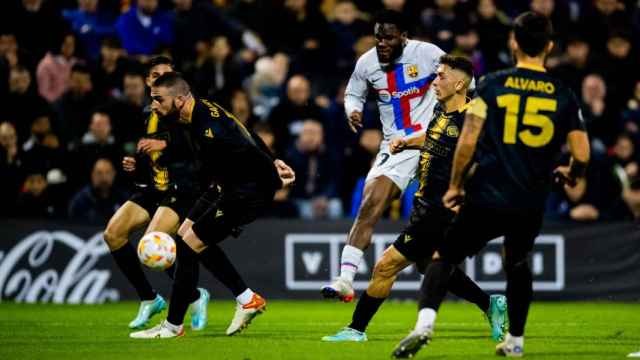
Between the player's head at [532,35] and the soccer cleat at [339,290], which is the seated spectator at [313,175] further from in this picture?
the player's head at [532,35]

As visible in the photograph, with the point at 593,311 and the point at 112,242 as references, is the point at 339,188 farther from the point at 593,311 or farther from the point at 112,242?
the point at 112,242

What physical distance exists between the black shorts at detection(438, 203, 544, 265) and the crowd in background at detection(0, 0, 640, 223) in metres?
7.58

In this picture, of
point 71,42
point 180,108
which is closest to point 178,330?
point 180,108

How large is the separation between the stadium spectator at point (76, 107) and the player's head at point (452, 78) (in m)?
8.60

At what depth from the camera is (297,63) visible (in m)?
18.5

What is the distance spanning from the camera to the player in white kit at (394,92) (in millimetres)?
10992

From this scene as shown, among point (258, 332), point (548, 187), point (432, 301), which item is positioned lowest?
point (258, 332)

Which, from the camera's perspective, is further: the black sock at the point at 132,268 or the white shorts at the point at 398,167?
the black sock at the point at 132,268

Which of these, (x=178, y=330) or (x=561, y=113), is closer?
(x=561, y=113)

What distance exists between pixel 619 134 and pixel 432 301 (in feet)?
32.0

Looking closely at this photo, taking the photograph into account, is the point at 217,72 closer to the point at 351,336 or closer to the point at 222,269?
the point at 222,269

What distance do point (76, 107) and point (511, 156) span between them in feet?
34.5

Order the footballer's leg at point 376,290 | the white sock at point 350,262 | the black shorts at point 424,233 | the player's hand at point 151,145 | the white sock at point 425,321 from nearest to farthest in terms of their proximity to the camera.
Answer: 1. the white sock at point 425,321
2. the black shorts at point 424,233
3. the footballer's leg at point 376,290
4. the white sock at point 350,262
5. the player's hand at point 151,145

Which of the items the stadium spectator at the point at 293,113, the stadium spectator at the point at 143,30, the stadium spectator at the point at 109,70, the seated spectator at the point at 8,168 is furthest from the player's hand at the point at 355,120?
the stadium spectator at the point at 143,30
